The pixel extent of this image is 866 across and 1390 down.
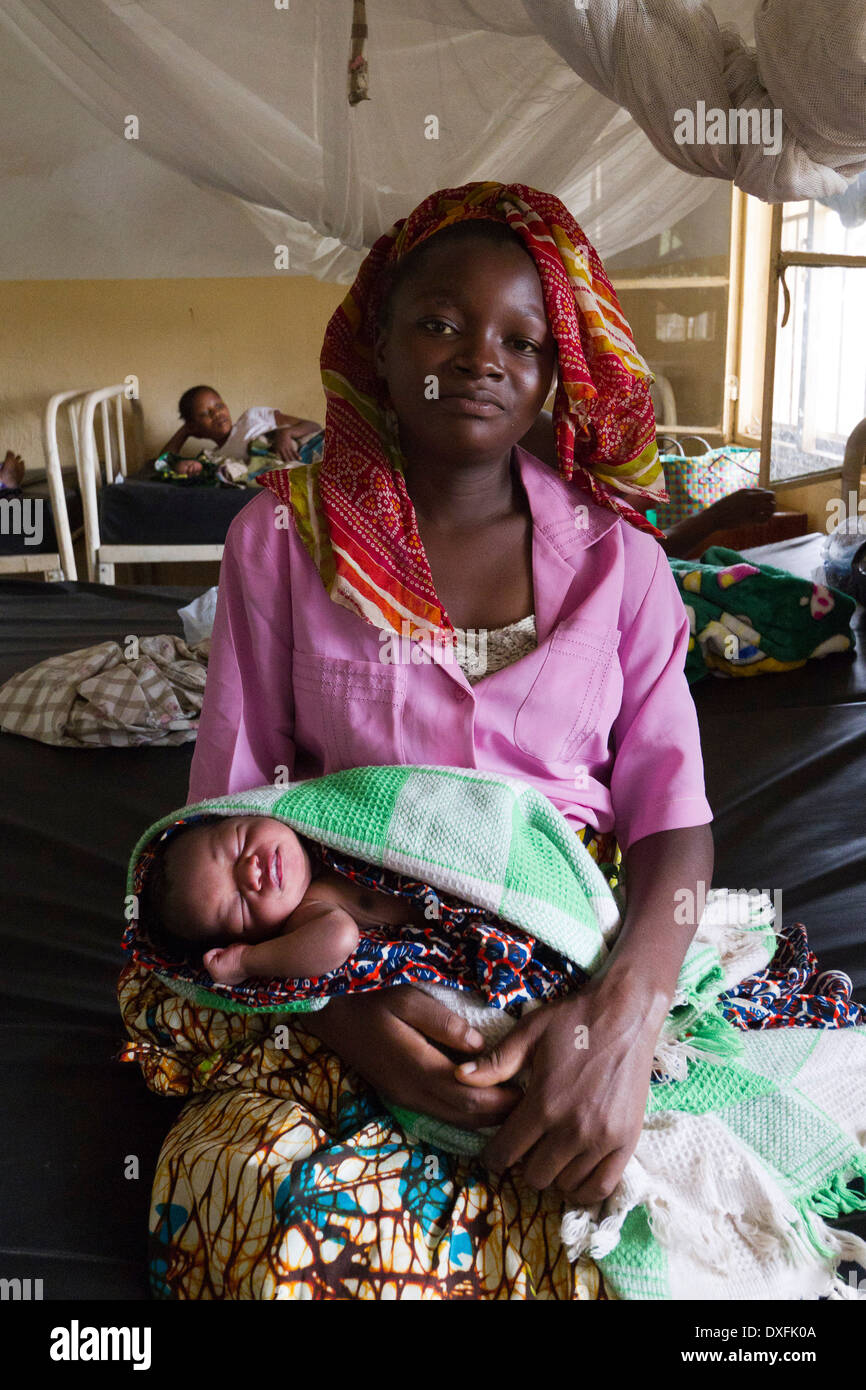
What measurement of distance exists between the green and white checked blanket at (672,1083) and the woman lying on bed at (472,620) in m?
0.05

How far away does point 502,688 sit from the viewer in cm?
113

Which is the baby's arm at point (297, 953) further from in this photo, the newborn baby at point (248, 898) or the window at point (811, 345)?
the window at point (811, 345)

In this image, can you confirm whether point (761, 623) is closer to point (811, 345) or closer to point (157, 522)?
point (811, 345)

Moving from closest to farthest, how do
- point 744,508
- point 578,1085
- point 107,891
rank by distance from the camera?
1. point 578,1085
2. point 107,891
3. point 744,508

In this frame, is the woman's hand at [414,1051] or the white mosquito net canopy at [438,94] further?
the white mosquito net canopy at [438,94]

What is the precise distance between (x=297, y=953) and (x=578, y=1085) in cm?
25

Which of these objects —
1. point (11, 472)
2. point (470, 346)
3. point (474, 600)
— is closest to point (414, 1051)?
point (474, 600)

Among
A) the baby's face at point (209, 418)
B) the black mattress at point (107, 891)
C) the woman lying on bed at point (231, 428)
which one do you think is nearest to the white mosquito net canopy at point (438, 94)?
the black mattress at point (107, 891)

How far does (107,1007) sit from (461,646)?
61cm

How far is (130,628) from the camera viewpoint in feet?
9.81

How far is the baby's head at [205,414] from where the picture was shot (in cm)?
572

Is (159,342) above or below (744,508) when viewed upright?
above

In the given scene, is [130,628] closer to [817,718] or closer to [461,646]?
[817,718]
